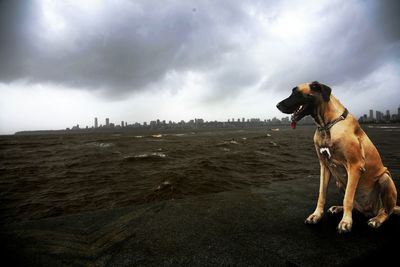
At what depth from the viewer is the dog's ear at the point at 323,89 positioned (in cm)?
288

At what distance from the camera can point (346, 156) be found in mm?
2678

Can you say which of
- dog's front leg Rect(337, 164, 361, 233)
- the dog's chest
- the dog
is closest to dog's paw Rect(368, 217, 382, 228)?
the dog

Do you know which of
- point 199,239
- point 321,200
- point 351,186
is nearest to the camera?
point 199,239

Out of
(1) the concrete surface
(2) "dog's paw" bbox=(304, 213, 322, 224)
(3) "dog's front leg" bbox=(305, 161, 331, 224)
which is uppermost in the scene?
(3) "dog's front leg" bbox=(305, 161, 331, 224)

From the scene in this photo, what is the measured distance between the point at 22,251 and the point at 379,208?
4.47 metres

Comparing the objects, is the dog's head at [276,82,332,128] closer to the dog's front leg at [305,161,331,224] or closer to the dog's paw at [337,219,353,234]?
the dog's front leg at [305,161,331,224]

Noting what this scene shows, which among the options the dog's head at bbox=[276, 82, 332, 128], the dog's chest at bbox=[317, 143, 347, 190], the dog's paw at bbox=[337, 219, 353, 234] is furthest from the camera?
the dog's head at bbox=[276, 82, 332, 128]

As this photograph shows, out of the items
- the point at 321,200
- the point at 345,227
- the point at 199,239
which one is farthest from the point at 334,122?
the point at 199,239

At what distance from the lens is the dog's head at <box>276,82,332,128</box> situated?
2906 millimetres

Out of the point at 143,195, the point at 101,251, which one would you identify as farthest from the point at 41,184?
the point at 101,251

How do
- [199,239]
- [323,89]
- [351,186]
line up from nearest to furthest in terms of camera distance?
[199,239] → [351,186] → [323,89]

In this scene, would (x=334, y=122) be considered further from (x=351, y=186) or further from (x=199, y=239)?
(x=199, y=239)

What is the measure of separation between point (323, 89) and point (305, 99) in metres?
0.27

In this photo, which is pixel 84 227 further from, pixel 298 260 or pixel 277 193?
pixel 277 193
